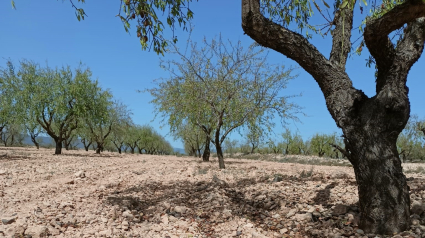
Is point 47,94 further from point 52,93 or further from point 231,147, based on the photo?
point 231,147

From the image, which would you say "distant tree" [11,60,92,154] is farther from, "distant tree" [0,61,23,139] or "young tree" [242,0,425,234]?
"young tree" [242,0,425,234]

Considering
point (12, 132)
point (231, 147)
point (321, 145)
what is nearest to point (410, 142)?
point (321, 145)

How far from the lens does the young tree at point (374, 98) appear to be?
11.0 feet

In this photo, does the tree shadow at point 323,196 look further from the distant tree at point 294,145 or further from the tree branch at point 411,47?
the distant tree at point 294,145

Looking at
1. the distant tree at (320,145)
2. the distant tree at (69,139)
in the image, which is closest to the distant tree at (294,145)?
the distant tree at (320,145)

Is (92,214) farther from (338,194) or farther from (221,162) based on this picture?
(221,162)

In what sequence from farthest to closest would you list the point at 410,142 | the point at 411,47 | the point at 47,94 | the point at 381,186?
1. the point at 410,142
2. the point at 47,94
3. the point at 411,47
4. the point at 381,186

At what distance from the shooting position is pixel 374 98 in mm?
3674

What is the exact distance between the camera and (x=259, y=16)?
3.86m

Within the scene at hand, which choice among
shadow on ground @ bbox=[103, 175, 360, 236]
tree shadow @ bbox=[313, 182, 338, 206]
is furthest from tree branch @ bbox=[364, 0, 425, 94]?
shadow on ground @ bbox=[103, 175, 360, 236]

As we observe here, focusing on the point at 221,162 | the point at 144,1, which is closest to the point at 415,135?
the point at 221,162

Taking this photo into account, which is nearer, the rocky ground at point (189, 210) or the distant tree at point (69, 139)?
the rocky ground at point (189, 210)

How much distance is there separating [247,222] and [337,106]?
6.90ft

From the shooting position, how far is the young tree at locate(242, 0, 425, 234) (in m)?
3.37
